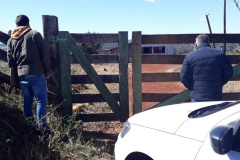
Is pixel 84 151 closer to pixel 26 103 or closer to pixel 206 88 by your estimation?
pixel 26 103

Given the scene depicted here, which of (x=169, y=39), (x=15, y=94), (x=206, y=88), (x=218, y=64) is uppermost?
(x=169, y=39)

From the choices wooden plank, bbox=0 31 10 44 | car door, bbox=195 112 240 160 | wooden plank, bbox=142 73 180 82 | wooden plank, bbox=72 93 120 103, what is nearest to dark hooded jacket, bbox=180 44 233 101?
wooden plank, bbox=142 73 180 82

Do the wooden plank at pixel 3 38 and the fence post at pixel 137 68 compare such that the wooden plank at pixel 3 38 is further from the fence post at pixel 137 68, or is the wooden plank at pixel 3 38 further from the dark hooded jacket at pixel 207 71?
the dark hooded jacket at pixel 207 71

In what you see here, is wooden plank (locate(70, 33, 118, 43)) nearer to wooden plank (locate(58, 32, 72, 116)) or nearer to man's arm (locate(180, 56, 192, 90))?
wooden plank (locate(58, 32, 72, 116))

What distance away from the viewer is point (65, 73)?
5.08 metres

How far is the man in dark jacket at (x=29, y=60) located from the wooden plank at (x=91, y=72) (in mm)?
880

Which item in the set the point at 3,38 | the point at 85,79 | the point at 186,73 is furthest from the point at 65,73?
the point at 186,73

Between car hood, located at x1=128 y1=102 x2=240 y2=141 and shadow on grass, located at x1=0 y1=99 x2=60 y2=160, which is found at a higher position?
car hood, located at x1=128 y1=102 x2=240 y2=141

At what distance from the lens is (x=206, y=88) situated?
163 inches

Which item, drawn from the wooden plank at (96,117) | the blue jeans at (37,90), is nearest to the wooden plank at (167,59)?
the wooden plank at (96,117)

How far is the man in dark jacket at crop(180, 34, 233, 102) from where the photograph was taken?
406 cm

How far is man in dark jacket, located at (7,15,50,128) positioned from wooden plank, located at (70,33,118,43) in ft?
3.42

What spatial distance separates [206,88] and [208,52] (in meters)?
0.59

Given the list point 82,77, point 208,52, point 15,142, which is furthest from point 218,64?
point 15,142
